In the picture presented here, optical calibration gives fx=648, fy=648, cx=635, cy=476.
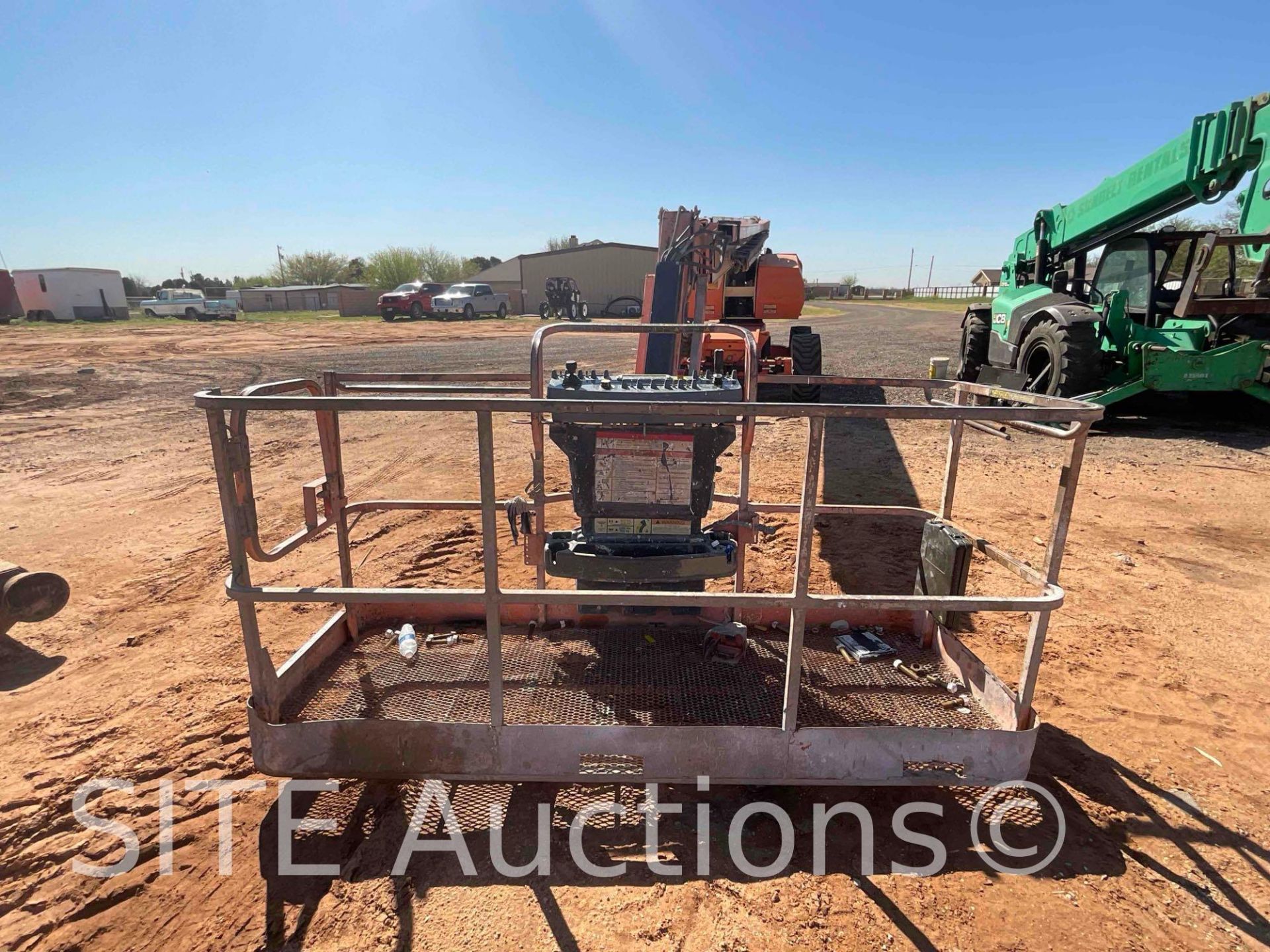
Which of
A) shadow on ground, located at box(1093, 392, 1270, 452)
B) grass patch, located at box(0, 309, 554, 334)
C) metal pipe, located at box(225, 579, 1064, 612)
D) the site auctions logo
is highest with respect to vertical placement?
grass patch, located at box(0, 309, 554, 334)

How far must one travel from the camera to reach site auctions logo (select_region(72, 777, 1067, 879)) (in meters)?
2.19

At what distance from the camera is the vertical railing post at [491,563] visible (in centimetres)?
207

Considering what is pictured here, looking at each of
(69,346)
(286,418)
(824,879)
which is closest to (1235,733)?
(824,879)

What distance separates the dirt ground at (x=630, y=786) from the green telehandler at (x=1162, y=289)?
4.60 ft

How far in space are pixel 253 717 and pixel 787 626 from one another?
7.94 ft

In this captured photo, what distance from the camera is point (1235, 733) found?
290cm

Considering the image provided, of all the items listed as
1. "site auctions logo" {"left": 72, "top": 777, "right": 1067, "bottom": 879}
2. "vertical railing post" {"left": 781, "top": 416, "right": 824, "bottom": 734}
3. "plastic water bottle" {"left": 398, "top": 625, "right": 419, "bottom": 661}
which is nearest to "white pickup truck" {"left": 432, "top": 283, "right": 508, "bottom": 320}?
"plastic water bottle" {"left": 398, "top": 625, "right": 419, "bottom": 661}

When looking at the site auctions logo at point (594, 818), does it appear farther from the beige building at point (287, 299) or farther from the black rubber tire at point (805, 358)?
the beige building at point (287, 299)

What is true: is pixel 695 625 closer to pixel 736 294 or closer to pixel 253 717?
pixel 253 717

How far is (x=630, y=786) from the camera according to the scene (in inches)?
99.9

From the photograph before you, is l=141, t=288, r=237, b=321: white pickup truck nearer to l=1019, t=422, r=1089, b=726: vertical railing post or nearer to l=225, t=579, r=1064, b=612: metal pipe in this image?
l=225, t=579, r=1064, b=612: metal pipe

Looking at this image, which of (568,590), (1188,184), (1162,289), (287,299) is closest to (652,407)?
(568,590)

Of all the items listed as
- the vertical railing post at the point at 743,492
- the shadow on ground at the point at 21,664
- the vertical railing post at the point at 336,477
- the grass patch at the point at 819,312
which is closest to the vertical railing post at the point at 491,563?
the vertical railing post at the point at 336,477

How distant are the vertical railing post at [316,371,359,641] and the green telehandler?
26.4ft
